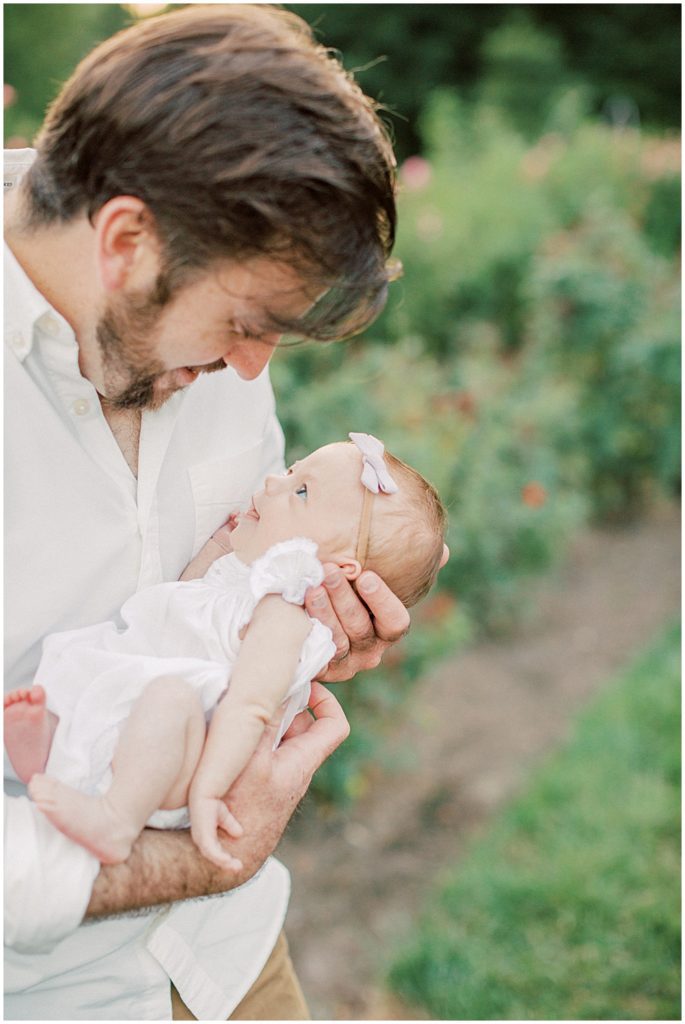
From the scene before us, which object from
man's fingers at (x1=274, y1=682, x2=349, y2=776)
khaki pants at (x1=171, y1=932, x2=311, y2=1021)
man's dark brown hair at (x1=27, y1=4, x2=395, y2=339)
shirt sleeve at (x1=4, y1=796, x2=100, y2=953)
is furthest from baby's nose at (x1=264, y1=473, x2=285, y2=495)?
khaki pants at (x1=171, y1=932, x2=311, y2=1021)

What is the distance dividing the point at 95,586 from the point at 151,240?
0.59 m

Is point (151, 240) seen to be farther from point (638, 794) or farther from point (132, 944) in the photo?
point (638, 794)

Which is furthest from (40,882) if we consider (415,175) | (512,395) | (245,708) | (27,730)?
(415,175)

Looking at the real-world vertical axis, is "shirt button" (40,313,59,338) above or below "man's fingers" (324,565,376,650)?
above

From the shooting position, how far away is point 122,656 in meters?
1.71

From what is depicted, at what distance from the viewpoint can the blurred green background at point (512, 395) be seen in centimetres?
365

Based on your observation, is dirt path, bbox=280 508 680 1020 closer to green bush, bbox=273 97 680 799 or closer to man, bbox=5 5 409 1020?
green bush, bbox=273 97 680 799

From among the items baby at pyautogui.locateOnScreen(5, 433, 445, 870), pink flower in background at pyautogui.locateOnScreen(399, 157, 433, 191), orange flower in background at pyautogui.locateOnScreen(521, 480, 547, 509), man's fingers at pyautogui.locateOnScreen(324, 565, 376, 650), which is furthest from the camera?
pink flower in background at pyautogui.locateOnScreen(399, 157, 433, 191)

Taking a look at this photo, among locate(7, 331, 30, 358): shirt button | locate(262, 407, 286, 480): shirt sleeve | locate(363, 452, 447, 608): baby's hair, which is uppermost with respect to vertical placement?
locate(7, 331, 30, 358): shirt button

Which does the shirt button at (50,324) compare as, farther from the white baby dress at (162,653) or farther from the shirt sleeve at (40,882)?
the shirt sleeve at (40,882)

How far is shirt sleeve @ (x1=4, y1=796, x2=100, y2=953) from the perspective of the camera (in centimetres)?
148

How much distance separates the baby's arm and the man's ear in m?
0.59

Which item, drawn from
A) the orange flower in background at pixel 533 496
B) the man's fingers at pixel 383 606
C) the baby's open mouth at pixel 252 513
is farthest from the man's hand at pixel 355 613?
the orange flower in background at pixel 533 496

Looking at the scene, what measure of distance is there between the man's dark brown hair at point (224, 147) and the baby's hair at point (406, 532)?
20.7 inches
